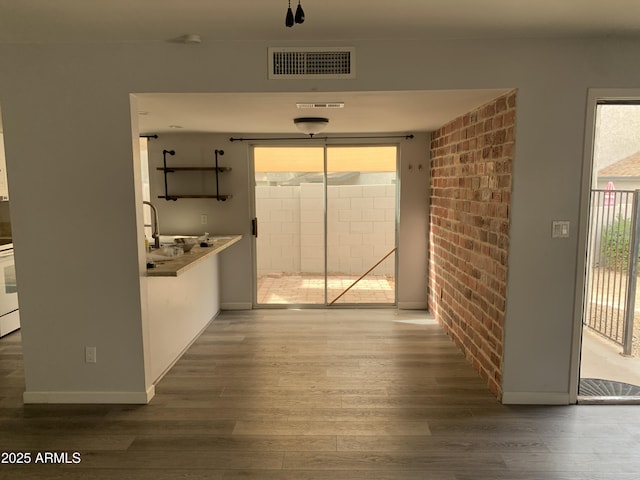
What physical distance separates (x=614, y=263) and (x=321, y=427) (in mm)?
3145

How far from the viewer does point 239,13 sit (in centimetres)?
215

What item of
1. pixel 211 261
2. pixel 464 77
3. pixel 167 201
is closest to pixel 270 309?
pixel 211 261

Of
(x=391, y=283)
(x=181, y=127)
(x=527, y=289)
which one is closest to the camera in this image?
(x=527, y=289)

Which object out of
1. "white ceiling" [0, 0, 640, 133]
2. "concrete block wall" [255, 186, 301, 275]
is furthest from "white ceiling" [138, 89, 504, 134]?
"concrete block wall" [255, 186, 301, 275]

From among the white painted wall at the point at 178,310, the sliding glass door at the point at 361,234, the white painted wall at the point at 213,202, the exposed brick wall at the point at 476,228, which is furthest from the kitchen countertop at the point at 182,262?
the exposed brick wall at the point at 476,228

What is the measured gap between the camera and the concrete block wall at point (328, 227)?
18.8 feet

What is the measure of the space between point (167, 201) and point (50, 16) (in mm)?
2955

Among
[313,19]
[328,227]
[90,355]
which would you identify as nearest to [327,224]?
[328,227]

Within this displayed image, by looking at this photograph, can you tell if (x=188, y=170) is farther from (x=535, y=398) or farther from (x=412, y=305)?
(x=535, y=398)

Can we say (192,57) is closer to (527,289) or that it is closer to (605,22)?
(605,22)

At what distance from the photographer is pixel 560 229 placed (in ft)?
8.79

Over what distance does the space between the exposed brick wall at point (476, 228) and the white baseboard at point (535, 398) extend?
66 mm

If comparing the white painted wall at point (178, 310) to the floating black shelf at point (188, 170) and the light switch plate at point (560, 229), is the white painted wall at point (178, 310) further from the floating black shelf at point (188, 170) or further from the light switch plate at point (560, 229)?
the light switch plate at point (560, 229)

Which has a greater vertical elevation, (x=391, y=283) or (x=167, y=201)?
(x=167, y=201)
